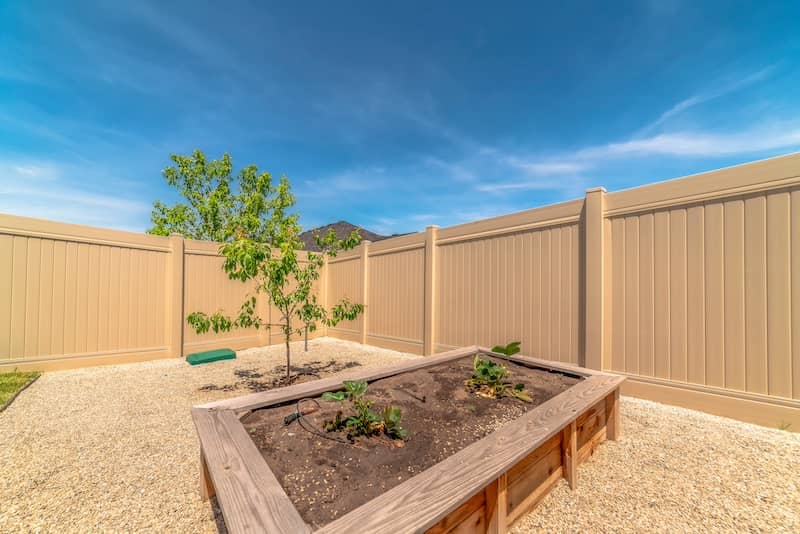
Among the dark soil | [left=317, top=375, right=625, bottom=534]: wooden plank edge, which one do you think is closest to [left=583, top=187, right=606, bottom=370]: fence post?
the dark soil

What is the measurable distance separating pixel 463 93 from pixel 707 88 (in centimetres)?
348

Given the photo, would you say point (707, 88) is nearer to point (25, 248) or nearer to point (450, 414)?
point (450, 414)

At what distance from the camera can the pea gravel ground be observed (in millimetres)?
1561

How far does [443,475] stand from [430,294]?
14.2ft

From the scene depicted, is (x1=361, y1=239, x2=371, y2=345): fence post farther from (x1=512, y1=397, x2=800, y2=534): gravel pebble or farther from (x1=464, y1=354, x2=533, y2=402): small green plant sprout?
(x1=512, y1=397, x2=800, y2=534): gravel pebble

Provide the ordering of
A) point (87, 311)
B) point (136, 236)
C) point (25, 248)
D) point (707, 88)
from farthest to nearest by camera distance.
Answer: point (136, 236) → point (87, 311) → point (25, 248) → point (707, 88)

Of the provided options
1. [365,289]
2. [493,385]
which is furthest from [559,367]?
[365,289]

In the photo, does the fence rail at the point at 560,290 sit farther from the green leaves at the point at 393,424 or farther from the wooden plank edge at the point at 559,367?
the green leaves at the point at 393,424

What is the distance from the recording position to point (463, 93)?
561cm

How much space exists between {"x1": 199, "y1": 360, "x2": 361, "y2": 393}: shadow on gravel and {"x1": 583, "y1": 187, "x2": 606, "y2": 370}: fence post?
137 inches

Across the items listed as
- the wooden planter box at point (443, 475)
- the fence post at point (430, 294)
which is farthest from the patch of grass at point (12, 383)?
the fence post at point (430, 294)

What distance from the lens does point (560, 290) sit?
3.87 metres

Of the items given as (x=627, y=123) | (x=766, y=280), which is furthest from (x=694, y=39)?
(x=766, y=280)

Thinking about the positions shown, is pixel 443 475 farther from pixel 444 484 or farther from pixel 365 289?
pixel 365 289
